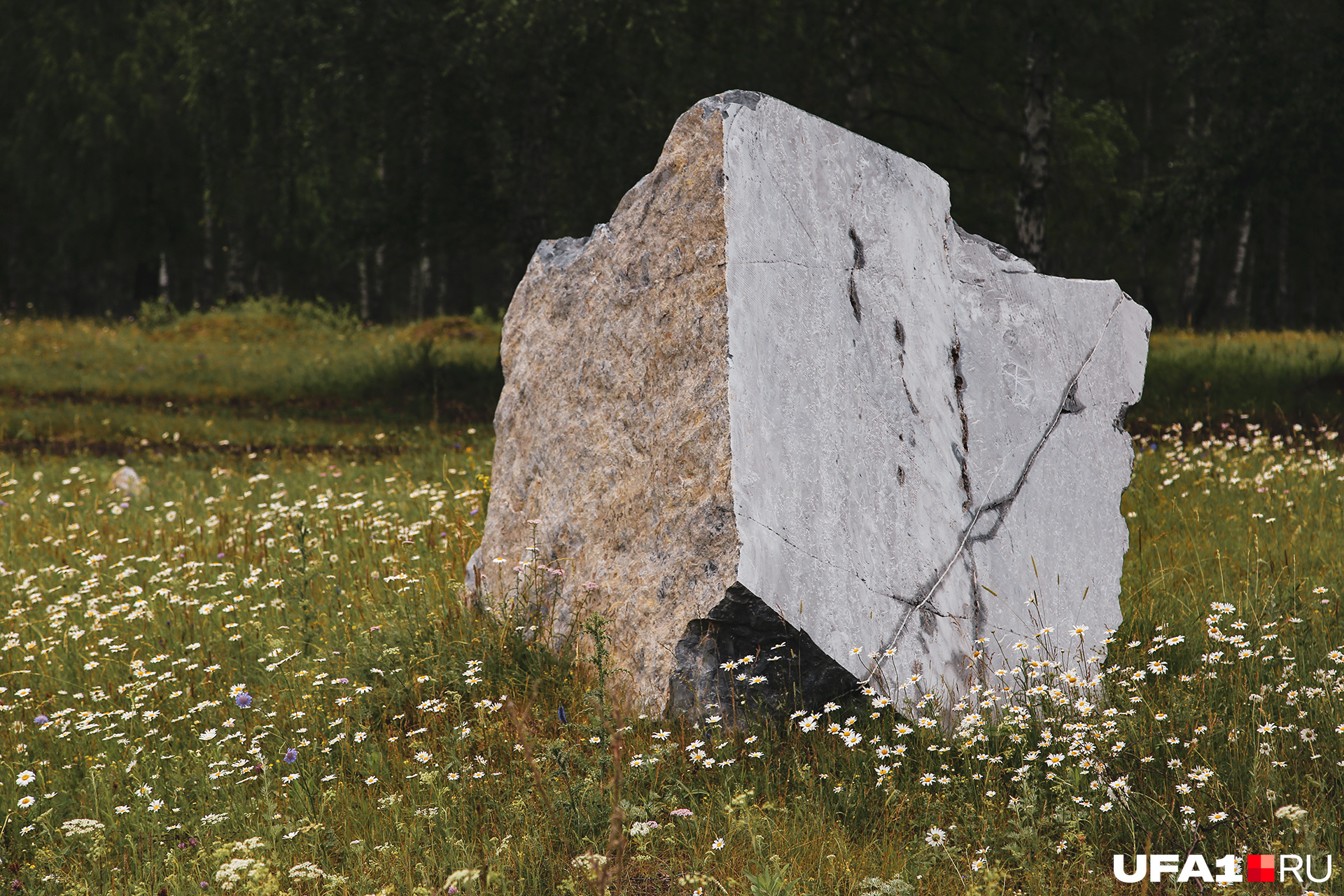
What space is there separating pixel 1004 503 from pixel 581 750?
1.98m

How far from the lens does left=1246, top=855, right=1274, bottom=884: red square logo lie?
2371mm

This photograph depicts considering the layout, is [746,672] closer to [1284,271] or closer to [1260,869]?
[1260,869]

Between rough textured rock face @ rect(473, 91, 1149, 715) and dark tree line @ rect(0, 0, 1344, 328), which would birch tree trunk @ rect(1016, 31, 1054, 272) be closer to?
dark tree line @ rect(0, 0, 1344, 328)

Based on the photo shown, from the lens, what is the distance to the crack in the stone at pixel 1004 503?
11.5 ft

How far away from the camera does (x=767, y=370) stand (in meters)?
3.47

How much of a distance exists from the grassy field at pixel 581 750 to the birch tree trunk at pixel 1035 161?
7.41 meters

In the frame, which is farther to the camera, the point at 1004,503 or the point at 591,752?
the point at 1004,503

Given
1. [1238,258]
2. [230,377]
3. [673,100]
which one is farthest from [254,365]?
[1238,258]

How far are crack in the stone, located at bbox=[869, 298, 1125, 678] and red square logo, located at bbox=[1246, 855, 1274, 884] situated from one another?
119 centimetres

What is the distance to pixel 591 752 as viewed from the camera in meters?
3.23

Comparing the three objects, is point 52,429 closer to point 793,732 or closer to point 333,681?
point 333,681

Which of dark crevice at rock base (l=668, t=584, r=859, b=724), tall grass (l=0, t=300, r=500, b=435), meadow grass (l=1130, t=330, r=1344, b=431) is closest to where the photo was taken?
dark crevice at rock base (l=668, t=584, r=859, b=724)

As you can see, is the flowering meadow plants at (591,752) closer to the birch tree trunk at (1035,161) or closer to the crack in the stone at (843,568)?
the crack in the stone at (843,568)

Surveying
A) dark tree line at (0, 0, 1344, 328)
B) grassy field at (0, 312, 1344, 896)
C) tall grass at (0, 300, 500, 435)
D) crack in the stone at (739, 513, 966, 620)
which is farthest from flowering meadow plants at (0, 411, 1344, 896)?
dark tree line at (0, 0, 1344, 328)
